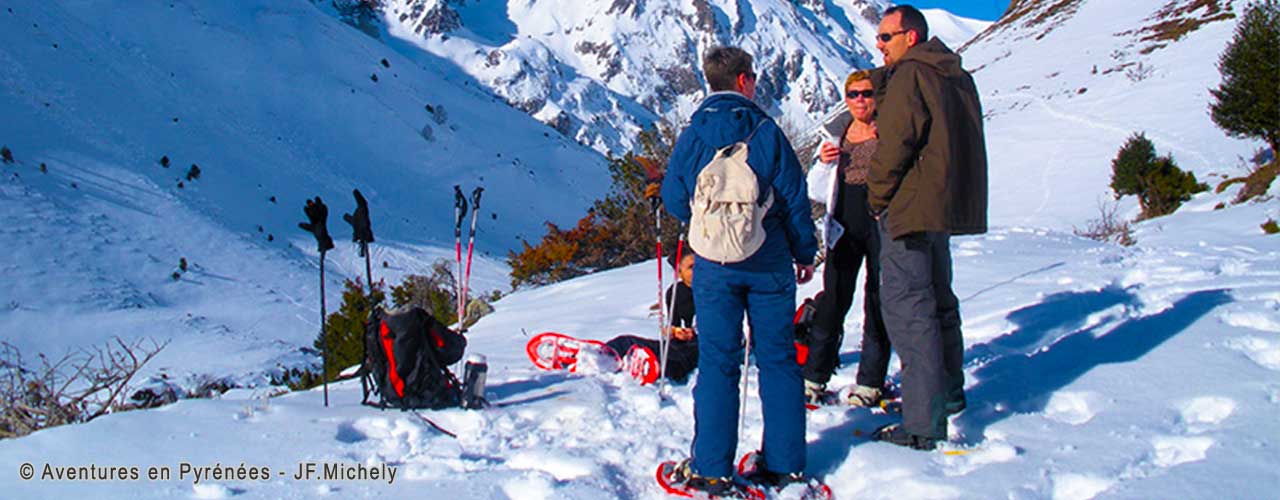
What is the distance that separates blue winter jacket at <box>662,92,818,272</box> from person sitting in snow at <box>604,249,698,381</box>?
138 cm

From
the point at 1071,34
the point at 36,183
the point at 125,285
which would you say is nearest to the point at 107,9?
the point at 36,183

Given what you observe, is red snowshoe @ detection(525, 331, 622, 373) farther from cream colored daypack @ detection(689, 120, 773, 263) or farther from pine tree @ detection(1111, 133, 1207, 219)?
pine tree @ detection(1111, 133, 1207, 219)

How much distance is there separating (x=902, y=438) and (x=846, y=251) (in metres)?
1.04

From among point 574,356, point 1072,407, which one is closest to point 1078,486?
point 1072,407

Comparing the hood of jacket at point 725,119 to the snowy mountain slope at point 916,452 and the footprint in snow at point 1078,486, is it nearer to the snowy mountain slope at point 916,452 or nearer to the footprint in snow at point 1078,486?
the snowy mountain slope at point 916,452

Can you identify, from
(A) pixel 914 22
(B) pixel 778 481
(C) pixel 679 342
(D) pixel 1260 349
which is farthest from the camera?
(C) pixel 679 342

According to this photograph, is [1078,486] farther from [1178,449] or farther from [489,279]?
[489,279]

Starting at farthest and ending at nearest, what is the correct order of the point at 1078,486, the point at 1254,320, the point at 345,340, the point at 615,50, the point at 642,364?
1. the point at 615,50
2. the point at 345,340
3. the point at 642,364
4. the point at 1254,320
5. the point at 1078,486

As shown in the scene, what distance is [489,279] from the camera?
62.8 ft

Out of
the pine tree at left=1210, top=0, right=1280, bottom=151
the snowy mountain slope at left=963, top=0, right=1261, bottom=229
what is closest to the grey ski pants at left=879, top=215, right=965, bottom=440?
the snowy mountain slope at left=963, top=0, right=1261, bottom=229

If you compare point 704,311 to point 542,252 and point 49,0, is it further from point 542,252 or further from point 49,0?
point 49,0

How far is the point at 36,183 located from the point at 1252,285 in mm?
19971

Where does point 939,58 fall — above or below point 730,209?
above

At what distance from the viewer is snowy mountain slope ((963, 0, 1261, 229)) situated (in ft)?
61.6
